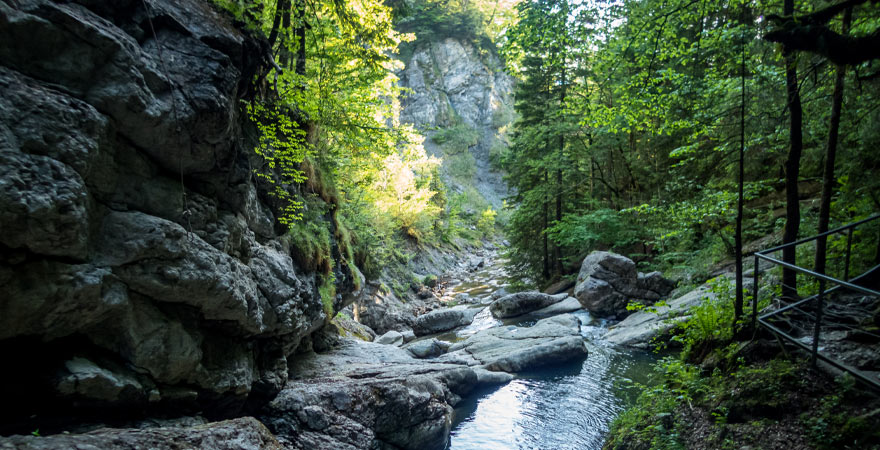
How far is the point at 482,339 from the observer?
12.6m

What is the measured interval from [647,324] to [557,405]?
4.78 metres

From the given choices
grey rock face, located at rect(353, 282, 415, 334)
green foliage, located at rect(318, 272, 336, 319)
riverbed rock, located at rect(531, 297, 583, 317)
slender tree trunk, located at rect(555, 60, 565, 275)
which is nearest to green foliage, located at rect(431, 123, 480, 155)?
slender tree trunk, located at rect(555, 60, 565, 275)

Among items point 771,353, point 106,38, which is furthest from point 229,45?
point 771,353

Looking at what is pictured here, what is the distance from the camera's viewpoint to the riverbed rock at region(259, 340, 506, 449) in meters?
5.99

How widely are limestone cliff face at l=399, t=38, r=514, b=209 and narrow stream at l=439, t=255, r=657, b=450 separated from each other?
49307mm

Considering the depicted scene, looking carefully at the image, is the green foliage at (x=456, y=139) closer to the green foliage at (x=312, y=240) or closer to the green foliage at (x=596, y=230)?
the green foliage at (x=596, y=230)

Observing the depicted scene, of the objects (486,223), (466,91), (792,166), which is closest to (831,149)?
(792,166)

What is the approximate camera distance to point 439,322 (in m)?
14.8

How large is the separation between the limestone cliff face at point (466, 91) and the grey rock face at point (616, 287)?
44.2m

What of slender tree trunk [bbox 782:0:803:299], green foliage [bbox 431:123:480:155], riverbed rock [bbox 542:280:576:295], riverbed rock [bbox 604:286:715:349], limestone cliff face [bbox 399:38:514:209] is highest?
limestone cliff face [bbox 399:38:514:209]

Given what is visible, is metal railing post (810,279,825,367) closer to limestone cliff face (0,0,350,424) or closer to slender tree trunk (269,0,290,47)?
limestone cliff face (0,0,350,424)

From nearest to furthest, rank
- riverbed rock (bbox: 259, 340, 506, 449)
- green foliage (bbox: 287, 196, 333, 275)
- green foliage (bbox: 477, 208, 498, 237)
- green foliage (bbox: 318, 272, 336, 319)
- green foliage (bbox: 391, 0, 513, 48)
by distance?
riverbed rock (bbox: 259, 340, 506, 449), green foliage (bbox: 287, 196, 333, 275), green foliage (bbox: 318, 272, 336, 319), green foliage (bbox: 477, 208, 498, 237), green foliage (bbox: 391, 0, 513, 48)

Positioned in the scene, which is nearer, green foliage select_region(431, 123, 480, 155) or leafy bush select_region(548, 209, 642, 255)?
leafy bush select_region(548, 209, 642, 255)

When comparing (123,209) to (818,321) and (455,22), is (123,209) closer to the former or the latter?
(818,321)
